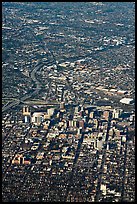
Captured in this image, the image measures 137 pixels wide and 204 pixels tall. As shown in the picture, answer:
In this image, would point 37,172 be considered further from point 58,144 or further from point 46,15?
point 46,15

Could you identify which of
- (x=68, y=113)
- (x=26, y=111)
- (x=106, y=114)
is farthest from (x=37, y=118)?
(x=106, y=114)

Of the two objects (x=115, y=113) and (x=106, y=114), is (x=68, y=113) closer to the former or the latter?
(x=106, y=114)

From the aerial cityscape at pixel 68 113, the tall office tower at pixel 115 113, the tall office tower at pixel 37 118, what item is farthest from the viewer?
the tall office tower at pixel 115 113

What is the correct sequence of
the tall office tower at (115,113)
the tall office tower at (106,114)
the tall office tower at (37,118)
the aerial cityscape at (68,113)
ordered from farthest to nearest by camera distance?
the tall office tower at (115,113)
the tall office tower at (106,114)
the tall office tower at (37,118)
the aerial cityscape at (68,113)

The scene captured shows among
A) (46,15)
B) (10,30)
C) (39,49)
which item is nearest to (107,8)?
(46,15)

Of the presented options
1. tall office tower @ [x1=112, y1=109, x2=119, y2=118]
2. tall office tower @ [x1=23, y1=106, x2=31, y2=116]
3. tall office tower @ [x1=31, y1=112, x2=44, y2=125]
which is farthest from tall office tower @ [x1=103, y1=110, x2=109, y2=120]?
tall office tower @ [x1=23, y1=106, x2=31, y2=116]

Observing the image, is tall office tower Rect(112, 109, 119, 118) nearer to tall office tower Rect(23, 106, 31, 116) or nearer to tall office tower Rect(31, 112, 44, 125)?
tall office tower Rect(31, 112, 44, 125)

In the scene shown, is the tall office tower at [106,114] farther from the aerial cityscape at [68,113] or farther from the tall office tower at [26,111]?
the tall office tower at [26,111]

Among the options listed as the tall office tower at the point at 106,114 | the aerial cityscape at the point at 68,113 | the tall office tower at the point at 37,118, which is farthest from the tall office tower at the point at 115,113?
the tall office tower at the point at 37,118
